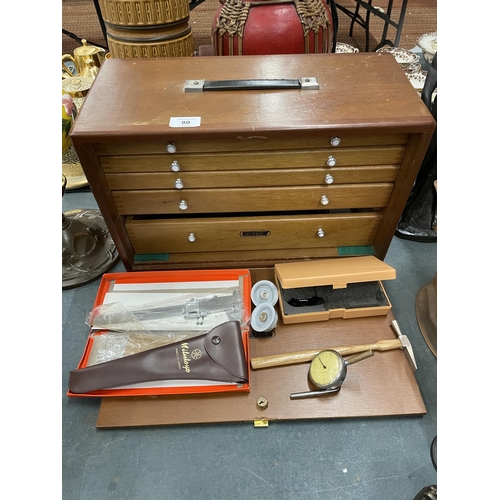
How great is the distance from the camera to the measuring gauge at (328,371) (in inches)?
38.4

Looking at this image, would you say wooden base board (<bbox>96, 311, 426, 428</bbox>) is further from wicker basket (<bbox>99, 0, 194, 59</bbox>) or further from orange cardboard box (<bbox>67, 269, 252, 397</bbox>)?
wicker basket (<bbox>99, 0, 194, 59</bbox>)

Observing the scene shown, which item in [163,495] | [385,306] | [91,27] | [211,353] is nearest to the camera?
[163,495]

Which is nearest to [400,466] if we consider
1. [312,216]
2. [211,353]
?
[211,353]

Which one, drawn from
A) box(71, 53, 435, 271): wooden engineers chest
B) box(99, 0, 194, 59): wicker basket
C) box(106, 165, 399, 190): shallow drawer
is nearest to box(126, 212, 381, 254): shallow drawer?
box(71, 53, 435, 271): wooden engineers chest

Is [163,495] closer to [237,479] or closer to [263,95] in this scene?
[237,479]

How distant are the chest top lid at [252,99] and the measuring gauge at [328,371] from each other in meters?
0.57

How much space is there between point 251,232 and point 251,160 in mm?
→ 265

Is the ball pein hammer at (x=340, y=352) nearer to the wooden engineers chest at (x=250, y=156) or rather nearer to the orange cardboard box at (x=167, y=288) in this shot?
the orange cardboard box at (x=167, y=288)

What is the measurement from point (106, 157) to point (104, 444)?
72 centimetres

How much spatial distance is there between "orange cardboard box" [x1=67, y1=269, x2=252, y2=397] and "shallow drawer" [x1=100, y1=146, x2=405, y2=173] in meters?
0.34

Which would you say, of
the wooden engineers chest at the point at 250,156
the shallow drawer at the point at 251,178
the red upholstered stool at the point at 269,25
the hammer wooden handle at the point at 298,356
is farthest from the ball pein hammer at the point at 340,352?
the red upholstered stool at the point at 269,25

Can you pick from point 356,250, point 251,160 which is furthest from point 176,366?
point 356,250

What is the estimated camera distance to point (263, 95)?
101 cm

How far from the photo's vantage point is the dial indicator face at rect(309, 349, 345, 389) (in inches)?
38.3
